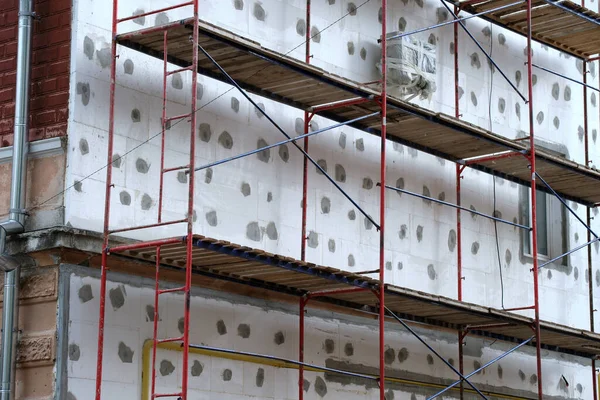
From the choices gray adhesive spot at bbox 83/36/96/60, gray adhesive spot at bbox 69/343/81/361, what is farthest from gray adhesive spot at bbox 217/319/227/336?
gray adhesive spot at bbox 83/36/96/60

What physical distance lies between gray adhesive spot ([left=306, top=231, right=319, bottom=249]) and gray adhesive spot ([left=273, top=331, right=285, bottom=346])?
46.2 inches

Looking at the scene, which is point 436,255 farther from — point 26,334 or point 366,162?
point 26,334

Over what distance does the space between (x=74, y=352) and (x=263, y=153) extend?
3.65 m

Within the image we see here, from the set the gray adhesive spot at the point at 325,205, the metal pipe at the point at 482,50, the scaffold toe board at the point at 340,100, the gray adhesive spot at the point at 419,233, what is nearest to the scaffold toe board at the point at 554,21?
the metal pipe at the point at 482,50

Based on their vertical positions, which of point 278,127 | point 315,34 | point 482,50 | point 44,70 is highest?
point 482,50

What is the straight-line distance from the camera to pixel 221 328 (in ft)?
50.3

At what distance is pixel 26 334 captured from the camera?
14.0 m

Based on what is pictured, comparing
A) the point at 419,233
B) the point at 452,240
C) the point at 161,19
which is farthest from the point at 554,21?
the point at 161,19

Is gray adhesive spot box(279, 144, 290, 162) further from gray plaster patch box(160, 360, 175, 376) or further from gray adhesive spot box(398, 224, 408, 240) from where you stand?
gray plaster patch box(160, 360, 175, 376)

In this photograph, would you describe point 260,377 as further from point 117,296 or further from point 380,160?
point 380,160

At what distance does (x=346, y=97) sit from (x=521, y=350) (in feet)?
17.4

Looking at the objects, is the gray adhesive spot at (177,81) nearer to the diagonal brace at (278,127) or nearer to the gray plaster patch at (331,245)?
the diagonal brace at (278,127)

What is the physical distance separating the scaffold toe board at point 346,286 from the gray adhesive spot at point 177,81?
1985 millimetres

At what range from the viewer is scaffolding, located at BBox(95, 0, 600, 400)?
14.1 metres
